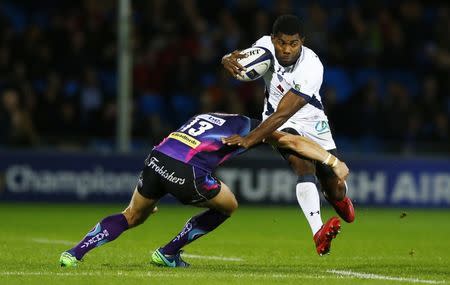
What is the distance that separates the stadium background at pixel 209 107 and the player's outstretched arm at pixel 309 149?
10.6 feet

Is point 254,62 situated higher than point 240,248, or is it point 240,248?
point 254,62

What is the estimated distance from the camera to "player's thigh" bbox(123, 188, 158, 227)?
30.5 ft

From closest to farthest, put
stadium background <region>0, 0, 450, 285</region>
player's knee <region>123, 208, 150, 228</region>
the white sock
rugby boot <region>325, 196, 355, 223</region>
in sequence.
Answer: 1. player's knee <region>123, 208, 150, 228</region>
2. the white sock
3. rugby boot <region>325, 196, 355, 223</region>
4. stadium background <region>0, 0, 450, 285</region>

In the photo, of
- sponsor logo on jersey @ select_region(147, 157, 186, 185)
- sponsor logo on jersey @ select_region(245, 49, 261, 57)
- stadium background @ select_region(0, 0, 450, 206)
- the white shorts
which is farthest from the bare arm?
stadium background @ select_region(0, 0, 450, 206)

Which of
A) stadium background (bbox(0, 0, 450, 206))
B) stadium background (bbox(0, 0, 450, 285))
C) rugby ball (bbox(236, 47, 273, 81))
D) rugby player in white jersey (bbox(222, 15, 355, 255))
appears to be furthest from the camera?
stadium background (bbox(0, 0, 450, 206))

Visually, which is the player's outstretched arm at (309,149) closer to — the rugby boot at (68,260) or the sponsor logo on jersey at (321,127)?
the sponsor logo on jersey at (321,127)

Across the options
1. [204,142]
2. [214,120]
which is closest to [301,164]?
[214,120]

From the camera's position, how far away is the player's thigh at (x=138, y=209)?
9.30 m

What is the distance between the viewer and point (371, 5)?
2283cm

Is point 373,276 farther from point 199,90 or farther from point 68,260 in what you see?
point 199,90

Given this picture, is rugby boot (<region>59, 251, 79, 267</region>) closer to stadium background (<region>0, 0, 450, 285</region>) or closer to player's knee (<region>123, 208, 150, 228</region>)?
player's knee (<region>123, 208, 150, 228</region>)

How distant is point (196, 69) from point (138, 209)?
38.4 feet

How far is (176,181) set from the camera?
9141mm

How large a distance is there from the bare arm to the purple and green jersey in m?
0.08
